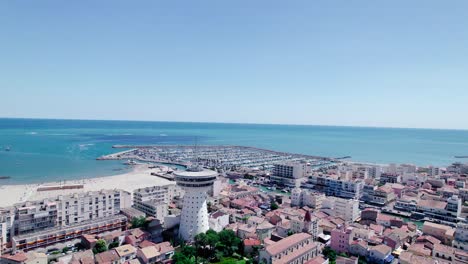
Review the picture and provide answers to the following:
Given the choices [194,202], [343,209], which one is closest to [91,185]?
[194,202]

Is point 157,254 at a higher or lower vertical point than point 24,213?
lower

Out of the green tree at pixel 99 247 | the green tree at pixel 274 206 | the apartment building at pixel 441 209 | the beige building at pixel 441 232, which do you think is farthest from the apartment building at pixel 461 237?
the green tree at pixel 99 247

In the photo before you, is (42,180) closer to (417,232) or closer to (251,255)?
(251,255)

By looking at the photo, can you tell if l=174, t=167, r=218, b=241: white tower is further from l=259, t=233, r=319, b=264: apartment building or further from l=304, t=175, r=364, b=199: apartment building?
l=304, t=175, r=364, b=199: apartment building

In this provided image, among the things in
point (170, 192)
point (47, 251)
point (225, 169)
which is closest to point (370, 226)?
point (170, 192)

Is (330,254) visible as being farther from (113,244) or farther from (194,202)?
(113,244)

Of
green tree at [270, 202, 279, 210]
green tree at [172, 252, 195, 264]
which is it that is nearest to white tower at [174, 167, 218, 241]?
green tree at [172, 252, 195, 264]
